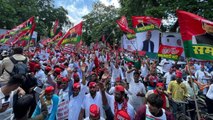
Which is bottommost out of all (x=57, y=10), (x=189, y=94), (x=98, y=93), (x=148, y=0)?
(x=189, y=94)

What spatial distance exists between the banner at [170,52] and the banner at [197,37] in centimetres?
344

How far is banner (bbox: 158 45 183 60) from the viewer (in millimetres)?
8023

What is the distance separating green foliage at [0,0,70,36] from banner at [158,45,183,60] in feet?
103

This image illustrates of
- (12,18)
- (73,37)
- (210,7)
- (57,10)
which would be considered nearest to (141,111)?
(73,37)

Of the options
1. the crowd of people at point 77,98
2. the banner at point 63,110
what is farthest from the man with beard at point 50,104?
the banner at point 63,110

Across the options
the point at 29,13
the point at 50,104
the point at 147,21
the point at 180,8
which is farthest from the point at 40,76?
the point at 29,13

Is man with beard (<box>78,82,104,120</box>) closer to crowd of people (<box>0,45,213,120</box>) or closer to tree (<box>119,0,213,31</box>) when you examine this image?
crowd of people (<box>0,45,213,120</box>)

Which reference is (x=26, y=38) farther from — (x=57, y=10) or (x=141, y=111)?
(x=57, y=10)

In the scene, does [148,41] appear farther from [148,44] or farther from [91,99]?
[91,99]

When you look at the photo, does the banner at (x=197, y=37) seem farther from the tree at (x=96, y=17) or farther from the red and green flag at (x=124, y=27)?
the tree at (x=96, y=17)

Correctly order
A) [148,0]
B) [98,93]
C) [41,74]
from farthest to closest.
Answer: [148,0] < [41,74] < [98,93]

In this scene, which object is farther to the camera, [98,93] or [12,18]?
[12,18]

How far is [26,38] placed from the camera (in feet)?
36.1

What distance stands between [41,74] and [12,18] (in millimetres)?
33958
